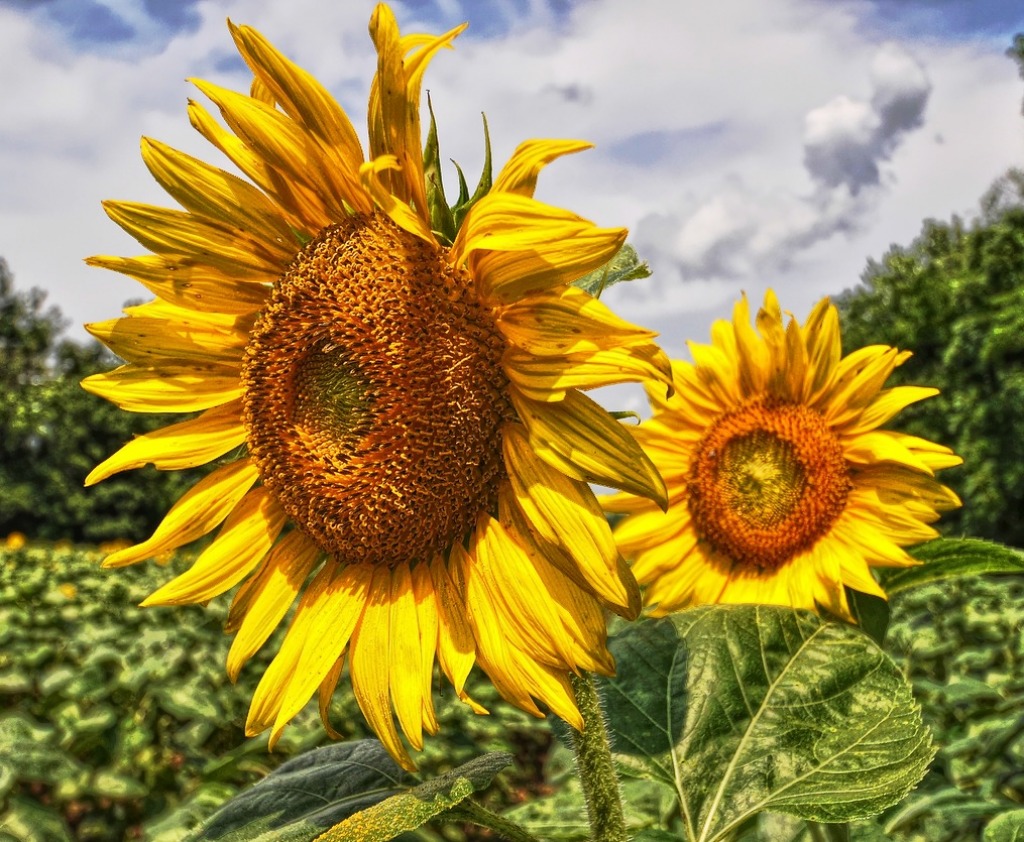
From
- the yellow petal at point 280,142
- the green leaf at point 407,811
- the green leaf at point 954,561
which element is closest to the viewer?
the green leaf at point 407,811

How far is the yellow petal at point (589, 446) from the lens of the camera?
1227mm

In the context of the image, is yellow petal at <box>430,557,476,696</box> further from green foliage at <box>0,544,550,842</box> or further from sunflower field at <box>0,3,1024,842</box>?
green foliage at <box>0,544,550,842</box>

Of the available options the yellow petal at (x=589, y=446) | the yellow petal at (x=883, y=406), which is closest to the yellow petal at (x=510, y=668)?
the yellow petal at (x=589, y=446)

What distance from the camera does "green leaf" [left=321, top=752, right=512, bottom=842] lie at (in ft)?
3.82

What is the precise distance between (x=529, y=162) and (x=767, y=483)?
1496mm

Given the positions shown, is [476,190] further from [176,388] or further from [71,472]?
[71,472]

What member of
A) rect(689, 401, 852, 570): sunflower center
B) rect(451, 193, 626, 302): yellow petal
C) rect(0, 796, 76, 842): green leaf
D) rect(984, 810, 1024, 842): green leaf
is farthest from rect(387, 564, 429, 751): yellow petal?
rect(0, 796, 76, 842): green leaf

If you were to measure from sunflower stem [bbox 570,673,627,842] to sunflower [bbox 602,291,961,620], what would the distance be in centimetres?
110

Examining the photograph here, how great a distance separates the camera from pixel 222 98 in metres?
1.40

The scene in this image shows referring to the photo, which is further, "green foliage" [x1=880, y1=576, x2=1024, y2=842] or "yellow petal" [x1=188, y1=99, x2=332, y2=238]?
"green foliage" [x1=880, y1=576, x2=1024, y2=842]

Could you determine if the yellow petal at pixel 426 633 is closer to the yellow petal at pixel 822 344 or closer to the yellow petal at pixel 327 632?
the yellow petal at pixel 327 632

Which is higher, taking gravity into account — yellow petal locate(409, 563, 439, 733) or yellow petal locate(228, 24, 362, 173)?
yellow petal locate(228, 24, 362, 173)

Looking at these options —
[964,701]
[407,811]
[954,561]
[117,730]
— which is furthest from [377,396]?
[117,730]

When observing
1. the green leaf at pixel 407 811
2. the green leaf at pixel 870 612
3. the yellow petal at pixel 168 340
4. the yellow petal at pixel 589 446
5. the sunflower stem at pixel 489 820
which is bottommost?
the sunflower stem at pixel 489 820
